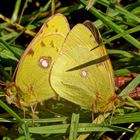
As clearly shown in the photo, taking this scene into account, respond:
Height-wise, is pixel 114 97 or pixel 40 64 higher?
pixel 40 64

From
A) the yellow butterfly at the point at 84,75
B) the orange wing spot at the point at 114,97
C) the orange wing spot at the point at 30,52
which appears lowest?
the orange wing spot at the point at 114,97

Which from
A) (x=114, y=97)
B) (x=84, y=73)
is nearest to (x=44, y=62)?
(x=84, y=73)

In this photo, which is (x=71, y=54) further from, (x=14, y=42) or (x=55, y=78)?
(x=14, y=42)

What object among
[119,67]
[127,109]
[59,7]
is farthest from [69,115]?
[59,7]

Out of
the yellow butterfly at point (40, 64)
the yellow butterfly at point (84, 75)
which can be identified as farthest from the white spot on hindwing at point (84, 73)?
the yellow butterfly at point (40, 64)

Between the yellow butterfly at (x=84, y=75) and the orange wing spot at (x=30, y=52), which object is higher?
the orange wing spot at (x=30, y=52)

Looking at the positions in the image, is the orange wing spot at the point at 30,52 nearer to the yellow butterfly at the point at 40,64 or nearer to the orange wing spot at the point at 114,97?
the yellow butterfly at the point at 40,64

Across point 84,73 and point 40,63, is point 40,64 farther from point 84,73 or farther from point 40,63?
point 84,73
